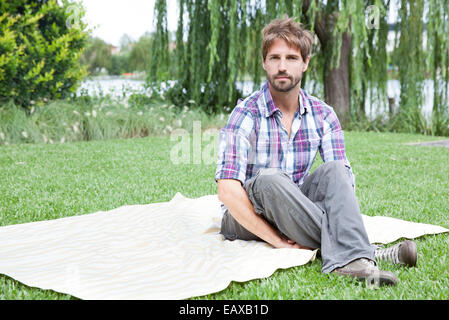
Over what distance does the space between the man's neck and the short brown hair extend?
0.60 feet

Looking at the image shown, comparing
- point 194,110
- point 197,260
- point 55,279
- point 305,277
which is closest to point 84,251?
point 55,279

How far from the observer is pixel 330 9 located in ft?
27.1

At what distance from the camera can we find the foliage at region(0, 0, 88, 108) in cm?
698

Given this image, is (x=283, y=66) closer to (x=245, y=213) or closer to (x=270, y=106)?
(x=270, y=106)

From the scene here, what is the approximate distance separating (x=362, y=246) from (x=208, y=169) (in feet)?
10.9

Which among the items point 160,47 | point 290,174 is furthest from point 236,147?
point 160,47

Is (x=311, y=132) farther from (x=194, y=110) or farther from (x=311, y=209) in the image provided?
(x=194, y=110)

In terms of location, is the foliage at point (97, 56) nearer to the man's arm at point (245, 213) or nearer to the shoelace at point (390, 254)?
the man's arm at point (245, 213)

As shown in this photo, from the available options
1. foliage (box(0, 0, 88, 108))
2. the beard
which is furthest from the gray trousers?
foliage (box(0, 0, 88, 108))

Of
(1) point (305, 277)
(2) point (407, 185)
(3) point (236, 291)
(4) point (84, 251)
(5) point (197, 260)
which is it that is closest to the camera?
(3) point (236, 291)

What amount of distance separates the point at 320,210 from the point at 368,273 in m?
0.38

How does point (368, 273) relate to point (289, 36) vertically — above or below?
below

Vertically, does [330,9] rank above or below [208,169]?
above

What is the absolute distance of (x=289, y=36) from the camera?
242 cm
